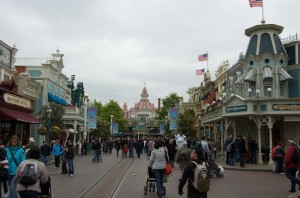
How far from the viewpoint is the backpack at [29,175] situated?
5.91 m

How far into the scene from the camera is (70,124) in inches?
1747

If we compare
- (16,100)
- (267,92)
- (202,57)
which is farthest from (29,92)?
(202,57)

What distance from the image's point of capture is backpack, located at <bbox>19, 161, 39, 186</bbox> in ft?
19.4

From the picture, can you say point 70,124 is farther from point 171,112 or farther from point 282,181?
point 282,181

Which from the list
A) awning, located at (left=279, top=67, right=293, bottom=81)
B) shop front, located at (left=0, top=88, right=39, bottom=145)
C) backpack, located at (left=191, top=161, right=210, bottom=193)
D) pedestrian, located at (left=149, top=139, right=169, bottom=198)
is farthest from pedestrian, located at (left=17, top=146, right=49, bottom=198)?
awning, located at (left=279, top=67, right=293, bottom=81)

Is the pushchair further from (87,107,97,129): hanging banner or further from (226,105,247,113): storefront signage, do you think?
(87,107,97,129): hanging banner

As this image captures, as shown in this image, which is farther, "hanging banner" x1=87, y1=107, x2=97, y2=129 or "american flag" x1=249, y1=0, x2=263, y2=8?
"hanging banner" x1=87, y1=107, x2=97, y2=129

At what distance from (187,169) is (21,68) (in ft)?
104

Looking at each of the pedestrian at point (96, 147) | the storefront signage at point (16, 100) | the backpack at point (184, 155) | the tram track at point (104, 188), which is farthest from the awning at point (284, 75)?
the storefront signage at point (16, 100)

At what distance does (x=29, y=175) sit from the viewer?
5.98 metres

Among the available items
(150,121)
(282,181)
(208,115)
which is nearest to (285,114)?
(282,181)

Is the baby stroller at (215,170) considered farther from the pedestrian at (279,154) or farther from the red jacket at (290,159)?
the red jacket at (290,159)

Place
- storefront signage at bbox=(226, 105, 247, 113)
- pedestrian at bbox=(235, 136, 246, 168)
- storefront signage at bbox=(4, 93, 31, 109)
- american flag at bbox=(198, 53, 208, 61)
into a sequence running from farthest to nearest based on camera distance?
american flag at bbox=(198, 53, 208, 61) < storefront signage at bbox=(226, 105, 247, 113) < storefront signage at bbox=(4, 93, 31, 109) < pedestrian at bbox=(235, 136, 246, 168)

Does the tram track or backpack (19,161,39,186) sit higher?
backpack (19,161,39,186)
